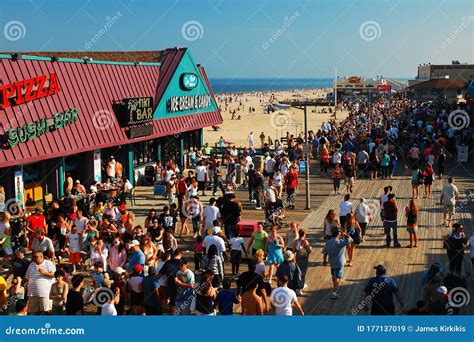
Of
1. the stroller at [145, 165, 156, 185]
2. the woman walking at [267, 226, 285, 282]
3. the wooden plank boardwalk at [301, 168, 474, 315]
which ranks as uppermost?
the stroller at [145, 165, 156, 185]

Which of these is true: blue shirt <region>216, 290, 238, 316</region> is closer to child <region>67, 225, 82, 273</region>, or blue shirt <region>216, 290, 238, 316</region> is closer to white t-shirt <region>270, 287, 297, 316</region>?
white t-shirt <region>270, 287, 297, 316</region>

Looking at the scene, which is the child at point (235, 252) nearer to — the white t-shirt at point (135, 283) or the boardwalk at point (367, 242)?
the boardwalk at point (367, 242)

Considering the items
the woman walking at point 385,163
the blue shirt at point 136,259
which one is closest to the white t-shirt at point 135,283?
the blue shirt at point 136,259

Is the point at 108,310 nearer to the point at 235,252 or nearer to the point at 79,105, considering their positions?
the point at 235,252

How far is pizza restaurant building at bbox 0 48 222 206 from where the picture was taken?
19.1 m

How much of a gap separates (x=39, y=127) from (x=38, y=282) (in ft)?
31.6

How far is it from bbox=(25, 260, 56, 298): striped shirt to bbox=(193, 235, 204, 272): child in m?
3.48

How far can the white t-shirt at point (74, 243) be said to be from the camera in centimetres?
1455

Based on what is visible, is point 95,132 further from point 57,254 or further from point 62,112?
point 57,254

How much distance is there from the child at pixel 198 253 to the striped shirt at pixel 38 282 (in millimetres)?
3479

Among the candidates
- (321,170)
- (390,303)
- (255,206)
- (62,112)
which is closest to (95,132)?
(62,112)

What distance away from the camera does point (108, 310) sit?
10.2 meters

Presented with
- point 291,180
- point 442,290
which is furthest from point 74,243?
point 291,180

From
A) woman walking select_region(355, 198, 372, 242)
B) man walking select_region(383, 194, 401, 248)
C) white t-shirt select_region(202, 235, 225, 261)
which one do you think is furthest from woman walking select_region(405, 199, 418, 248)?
white t-shirt select_region(202, 235, 225, 261)
